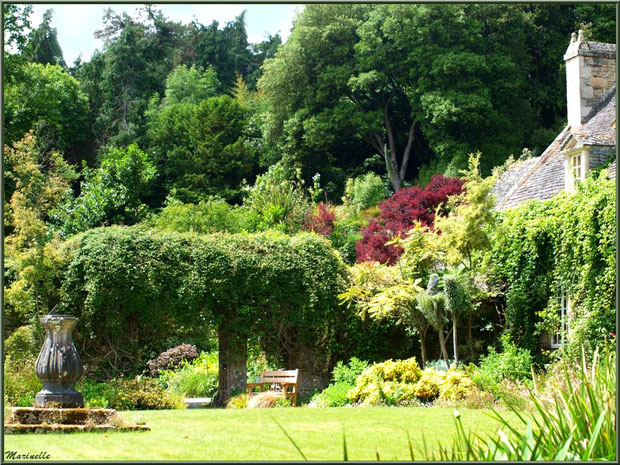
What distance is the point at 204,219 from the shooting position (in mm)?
26031

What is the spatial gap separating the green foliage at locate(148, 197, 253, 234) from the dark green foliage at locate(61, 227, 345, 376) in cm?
864

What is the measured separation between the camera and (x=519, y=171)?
21.6 meters

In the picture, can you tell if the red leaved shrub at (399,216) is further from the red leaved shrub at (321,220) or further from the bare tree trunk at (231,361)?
the bare tree trunk at (231,361)

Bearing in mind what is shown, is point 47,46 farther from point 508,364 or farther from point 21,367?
point 508,364

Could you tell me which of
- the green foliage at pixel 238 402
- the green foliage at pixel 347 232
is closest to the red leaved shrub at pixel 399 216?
the green foliage at pixel 347 232

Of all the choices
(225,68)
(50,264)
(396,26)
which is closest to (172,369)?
(50,264)

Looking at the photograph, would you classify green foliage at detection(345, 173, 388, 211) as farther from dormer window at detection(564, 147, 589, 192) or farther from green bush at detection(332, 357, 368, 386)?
green bush at detection(332, 357, 368, 386)

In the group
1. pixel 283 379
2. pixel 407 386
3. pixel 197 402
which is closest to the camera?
pixel 407 386

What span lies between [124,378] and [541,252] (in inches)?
343

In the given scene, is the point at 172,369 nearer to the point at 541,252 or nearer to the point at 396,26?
the point at 541,252

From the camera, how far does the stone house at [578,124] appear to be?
53.7 feet

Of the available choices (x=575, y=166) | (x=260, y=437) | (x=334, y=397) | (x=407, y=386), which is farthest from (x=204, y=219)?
(x=260, y=437)

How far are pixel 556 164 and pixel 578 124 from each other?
1082 mm

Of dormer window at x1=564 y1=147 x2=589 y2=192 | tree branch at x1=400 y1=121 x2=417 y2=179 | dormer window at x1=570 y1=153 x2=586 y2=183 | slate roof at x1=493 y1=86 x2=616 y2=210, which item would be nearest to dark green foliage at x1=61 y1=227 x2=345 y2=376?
slate roof at x1=493 y1=86 x2=616 y2=210
